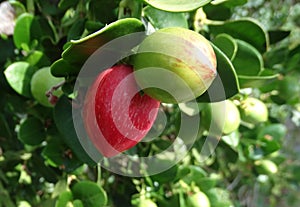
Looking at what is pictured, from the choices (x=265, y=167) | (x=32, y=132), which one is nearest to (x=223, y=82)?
(x=32, y=132)

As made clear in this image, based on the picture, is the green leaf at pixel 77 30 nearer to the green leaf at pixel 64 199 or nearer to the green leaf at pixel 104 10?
the green leaf at pixel 104 10

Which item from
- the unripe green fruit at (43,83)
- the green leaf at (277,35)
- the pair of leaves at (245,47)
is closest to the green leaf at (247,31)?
the pair of leaves at (245,47)

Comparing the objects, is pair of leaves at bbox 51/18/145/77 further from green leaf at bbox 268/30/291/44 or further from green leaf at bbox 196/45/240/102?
green leaf at bbox 268/30/291/44

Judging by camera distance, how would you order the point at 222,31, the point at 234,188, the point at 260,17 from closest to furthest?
1. the point at 222,31
2. the point at 260,17
3. the point at 234,188

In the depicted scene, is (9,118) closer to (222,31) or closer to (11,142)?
(11,142)

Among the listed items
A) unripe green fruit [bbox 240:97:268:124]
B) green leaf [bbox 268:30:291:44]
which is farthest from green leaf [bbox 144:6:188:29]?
green leaf [bbox 268:30:291:44]

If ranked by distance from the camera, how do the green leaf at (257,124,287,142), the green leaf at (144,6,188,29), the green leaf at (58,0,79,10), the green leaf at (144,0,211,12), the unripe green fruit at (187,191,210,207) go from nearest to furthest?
the green leaf at (144,0,211,12) → the green leaf at (144,6,188,29) → the green leaf at (58,0,79,10) → the unripe green fruit at (187,191,210,207) → the green leaf at (257,124,287,142)

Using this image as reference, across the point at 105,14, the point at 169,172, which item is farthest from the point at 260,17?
the point at 105,14
